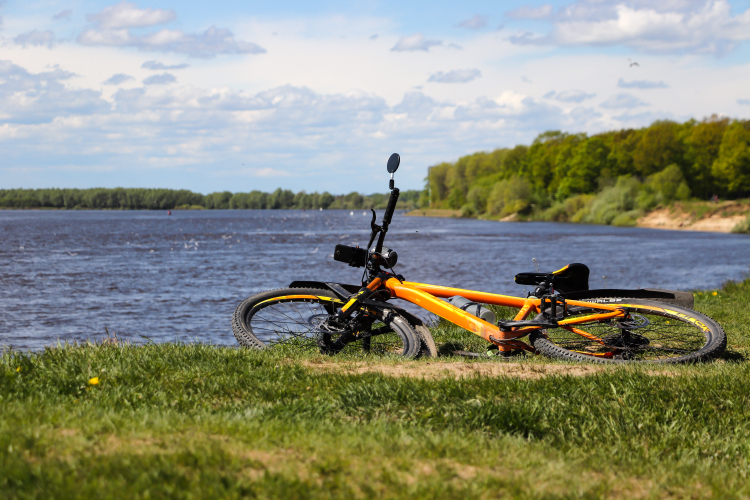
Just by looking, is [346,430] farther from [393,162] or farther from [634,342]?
[634,342]

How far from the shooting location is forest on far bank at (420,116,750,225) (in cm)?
9669

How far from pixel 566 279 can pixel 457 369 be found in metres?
2.08

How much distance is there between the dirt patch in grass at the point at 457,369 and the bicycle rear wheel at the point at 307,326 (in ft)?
2.39

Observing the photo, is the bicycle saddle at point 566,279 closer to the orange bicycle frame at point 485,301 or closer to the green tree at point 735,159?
the orange bicycle frame at point 485,301

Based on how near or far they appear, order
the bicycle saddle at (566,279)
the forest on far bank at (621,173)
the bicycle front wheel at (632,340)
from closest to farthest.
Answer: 1. the bicycle front wheel at (632,340)
2. the bicycle saddle at (566,279)
3. the forest on far bank at (621,173)

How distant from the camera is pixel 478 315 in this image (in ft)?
24.1

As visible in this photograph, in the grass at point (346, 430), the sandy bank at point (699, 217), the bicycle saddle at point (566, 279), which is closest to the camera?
the grass at point (346, 430)

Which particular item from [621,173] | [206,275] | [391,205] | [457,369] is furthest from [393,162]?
[621,173]

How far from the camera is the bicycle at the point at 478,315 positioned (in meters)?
7.15

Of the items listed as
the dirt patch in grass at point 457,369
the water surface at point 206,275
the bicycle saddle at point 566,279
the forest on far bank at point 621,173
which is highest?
the forest on far bank at point 621,173

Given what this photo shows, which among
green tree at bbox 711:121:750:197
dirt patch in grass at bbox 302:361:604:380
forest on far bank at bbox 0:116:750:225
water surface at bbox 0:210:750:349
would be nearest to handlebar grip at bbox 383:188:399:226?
dirt patch in grass at bbox 302:361:604:380

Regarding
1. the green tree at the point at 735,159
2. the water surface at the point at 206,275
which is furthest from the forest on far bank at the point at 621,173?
the water surface at the point at 206,275

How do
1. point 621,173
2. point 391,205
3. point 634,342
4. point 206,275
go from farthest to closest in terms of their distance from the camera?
point 621,173 → point 206,275 → point 391,205 → point 634,342

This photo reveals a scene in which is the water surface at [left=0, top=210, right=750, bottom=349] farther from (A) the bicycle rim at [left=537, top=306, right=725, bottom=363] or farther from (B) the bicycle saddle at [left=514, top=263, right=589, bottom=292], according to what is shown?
(A) the bicycle rim at [left=537, top=306, right=725, bottom=363]
